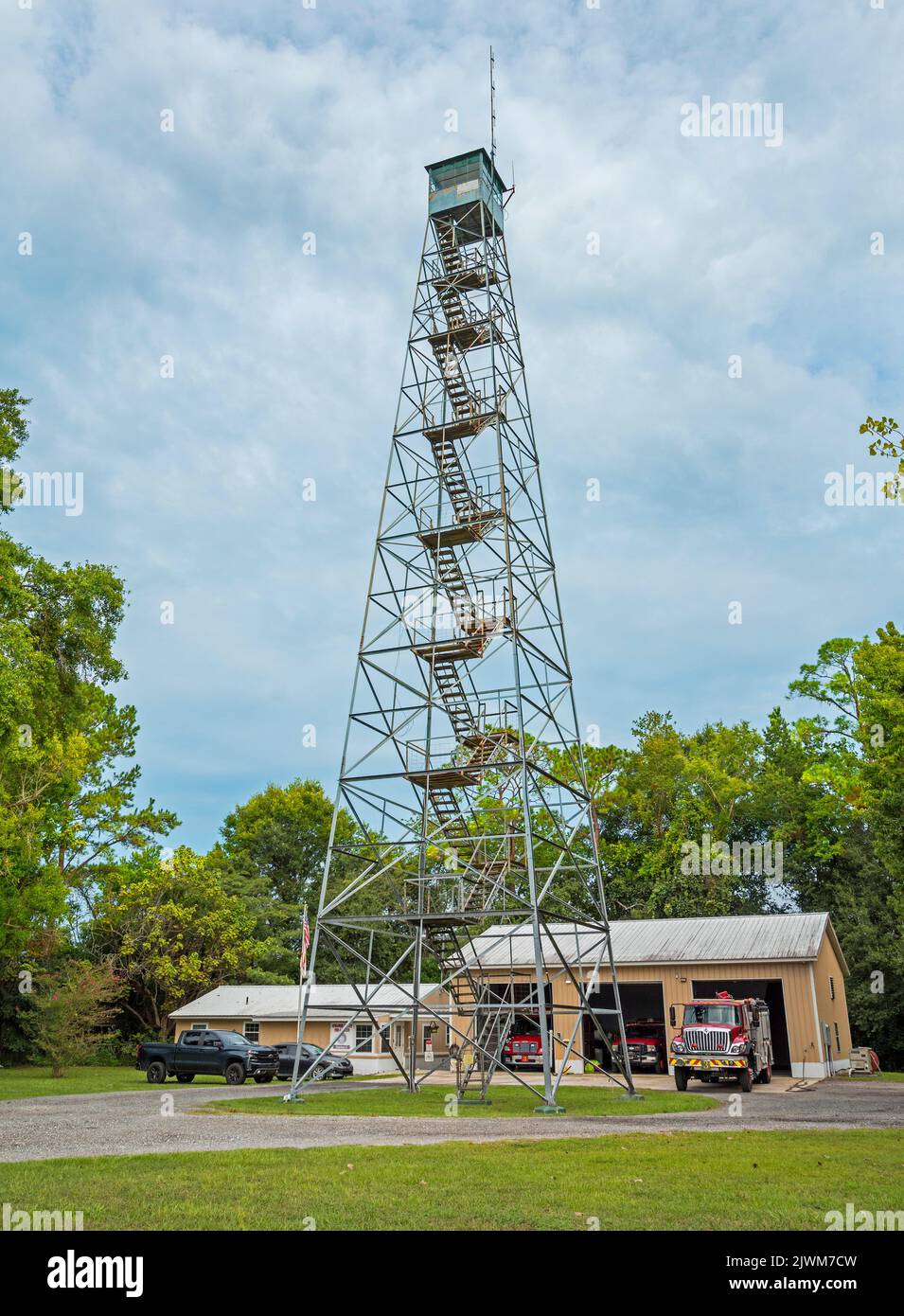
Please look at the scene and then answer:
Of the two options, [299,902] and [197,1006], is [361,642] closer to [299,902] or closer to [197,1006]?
[197,1006]

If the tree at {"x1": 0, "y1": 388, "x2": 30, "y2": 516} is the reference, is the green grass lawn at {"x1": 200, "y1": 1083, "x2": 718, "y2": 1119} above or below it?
below

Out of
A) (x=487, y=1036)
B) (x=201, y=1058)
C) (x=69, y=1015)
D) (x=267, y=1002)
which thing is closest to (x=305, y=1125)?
(x=487, y=1036)

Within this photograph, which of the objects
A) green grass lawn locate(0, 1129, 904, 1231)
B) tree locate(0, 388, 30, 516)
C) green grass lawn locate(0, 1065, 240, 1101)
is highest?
→ tree locate(0, 388, 30, 516)

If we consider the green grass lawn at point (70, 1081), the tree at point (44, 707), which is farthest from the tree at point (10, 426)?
the green grass lawn at point (70, 1081)

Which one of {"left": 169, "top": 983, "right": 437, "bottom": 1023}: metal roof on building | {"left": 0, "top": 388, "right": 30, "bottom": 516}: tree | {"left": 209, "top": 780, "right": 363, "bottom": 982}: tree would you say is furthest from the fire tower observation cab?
{"left": 209, "top": 780, "right": 363, "bottom": 982}: tree

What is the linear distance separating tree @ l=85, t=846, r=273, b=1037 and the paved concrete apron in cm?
2502

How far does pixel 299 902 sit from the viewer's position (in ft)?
214

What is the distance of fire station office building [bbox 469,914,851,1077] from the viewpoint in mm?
31844

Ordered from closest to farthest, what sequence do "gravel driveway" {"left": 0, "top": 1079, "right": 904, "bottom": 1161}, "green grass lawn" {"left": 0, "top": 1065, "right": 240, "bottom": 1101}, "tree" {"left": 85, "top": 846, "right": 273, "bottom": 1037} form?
"gravel driveway" {"left": 0, "top": 1079, "right": 904, "bottom": 1161}, "green grass lawn" {"left": 0, "top": 1065, "right": 240, "bottom": 1101}, "tree" {"left": 85, "top": 846, "right": 273, "bottom": 1037}

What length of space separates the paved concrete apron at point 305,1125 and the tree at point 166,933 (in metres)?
25.0

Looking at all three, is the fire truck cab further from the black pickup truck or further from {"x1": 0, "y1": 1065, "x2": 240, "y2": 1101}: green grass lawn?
{"x1": 0, "y1": 1065, "x2": 240, "y2": 1101}: green grass lawn

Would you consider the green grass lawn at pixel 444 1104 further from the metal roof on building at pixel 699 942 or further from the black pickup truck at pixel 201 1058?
the metal roof on building at pixel 699 942
